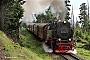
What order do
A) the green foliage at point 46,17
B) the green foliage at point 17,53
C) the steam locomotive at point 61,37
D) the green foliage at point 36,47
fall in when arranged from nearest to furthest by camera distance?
the green foliage at point 17,53, the green foliage at point 36,47, the steam locomotive at point 61,37, the green foliage at point 46,17

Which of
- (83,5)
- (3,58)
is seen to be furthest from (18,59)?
(83,5)

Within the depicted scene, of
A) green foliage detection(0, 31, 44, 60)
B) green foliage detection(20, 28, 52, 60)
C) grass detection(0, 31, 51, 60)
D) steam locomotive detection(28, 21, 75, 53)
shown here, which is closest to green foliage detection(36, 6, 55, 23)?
green foliage detection(20, 28, 52, 60)

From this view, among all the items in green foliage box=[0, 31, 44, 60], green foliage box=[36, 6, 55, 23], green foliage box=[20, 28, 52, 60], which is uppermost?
green foliage box=[36, 6, 55, 23]

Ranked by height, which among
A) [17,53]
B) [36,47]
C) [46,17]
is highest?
[46,17]

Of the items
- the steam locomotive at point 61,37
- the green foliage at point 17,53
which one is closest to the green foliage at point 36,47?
the steam locomotive at point 61,37

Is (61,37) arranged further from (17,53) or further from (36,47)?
(17,53)

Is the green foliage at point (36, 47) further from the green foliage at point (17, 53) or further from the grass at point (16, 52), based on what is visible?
the green foliage at point (17, 53)

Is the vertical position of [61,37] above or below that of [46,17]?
below

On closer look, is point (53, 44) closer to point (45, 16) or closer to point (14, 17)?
point (14, 17)

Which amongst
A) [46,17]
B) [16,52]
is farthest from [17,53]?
[46,17]

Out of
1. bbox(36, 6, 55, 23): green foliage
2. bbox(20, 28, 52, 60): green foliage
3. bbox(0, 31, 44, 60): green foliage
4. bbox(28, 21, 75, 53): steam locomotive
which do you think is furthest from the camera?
bbox(36, 6, 55, 23): green foliage

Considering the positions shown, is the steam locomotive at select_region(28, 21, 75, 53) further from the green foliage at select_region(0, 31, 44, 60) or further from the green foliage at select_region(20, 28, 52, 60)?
the green foliage at select_region(0, 31, 44, 60)

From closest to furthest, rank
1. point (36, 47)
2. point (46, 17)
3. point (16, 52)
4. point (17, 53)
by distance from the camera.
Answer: point (17, 53), point (16, 52), point (36, 47), point (46, 17)

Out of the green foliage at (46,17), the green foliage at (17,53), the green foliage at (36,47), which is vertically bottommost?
the green foliage at (36,47)
